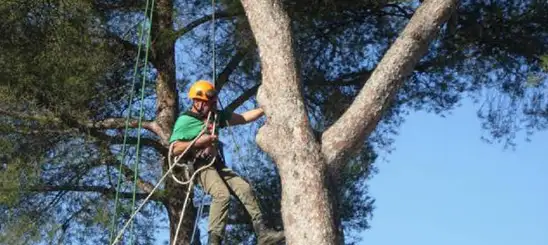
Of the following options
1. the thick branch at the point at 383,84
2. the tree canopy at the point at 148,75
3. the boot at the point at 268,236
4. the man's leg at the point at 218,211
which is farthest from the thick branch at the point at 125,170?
the thick branch at the point at 383,84

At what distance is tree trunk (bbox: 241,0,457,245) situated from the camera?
5.37 m

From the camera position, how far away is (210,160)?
6.09 metres

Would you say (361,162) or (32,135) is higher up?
(361,162)

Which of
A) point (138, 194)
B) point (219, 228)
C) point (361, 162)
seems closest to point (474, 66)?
point (361, 162)

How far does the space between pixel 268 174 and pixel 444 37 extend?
210cm

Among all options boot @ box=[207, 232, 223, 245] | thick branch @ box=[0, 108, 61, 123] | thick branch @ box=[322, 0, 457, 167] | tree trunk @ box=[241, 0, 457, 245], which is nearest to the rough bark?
tree trunk @ box=[241, 0, 457, 245]

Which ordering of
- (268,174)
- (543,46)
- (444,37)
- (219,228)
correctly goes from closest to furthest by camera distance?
(219,228), (543,46), (444,37), (268,174)

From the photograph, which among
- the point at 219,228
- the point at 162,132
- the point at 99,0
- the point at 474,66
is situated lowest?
the point at 219,228

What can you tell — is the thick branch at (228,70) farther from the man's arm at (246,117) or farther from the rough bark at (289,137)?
the rough bark at (289,137)

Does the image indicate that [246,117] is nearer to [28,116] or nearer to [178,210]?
[28,116]

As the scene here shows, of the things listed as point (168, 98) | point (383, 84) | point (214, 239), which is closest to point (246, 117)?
point (214, 239)

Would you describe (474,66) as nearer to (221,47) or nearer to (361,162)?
(361,162)

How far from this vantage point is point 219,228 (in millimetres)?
5938

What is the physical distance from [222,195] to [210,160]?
0.79 ft
